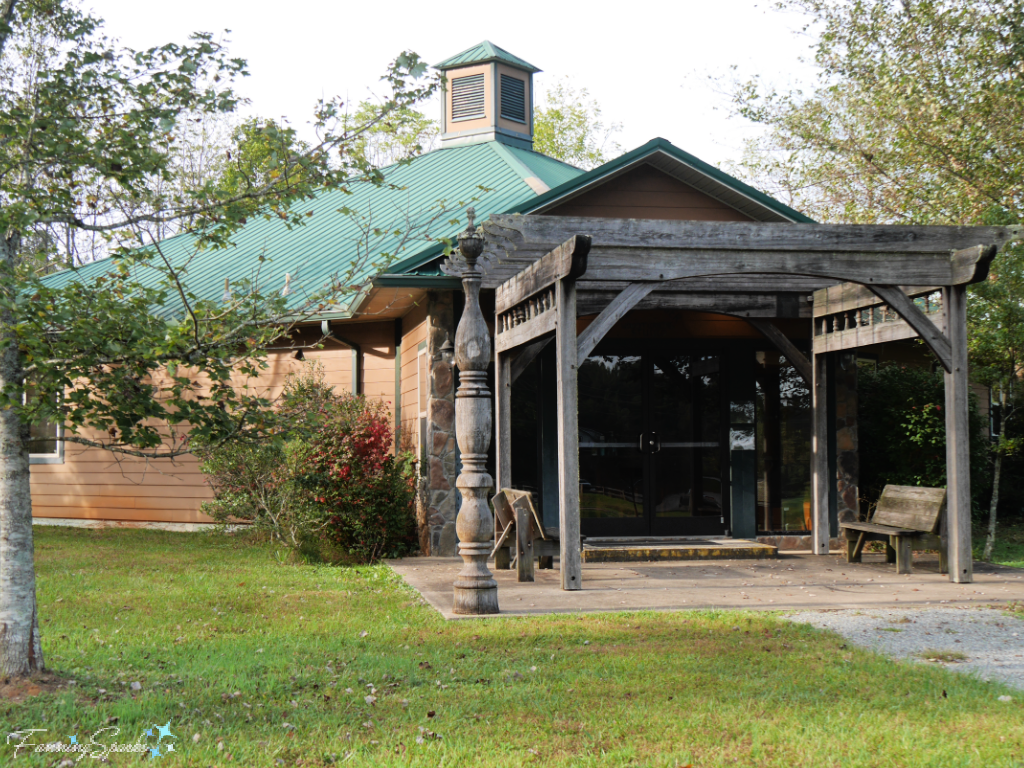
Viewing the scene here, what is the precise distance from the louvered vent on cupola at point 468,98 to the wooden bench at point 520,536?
9123 mm

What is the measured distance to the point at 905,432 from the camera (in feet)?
→ 40.2

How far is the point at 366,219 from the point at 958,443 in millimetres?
7592

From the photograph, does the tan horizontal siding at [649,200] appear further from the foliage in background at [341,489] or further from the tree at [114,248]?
the tree at [114,248]

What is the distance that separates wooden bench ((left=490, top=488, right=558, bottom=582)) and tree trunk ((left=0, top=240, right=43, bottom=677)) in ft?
14.7

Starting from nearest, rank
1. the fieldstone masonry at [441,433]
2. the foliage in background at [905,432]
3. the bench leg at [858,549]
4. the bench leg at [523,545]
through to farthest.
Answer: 1. the bench leg at [523,545]
2. the bench leg at [858,549]
3. the fieldstone masonry at [441,433]
4. the foliage in background at [905,432]

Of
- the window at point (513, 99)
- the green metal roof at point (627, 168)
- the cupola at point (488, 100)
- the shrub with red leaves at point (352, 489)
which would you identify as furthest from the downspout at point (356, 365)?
the window at point (513, 99)

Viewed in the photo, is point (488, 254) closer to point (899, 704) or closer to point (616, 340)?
point (616, 340)

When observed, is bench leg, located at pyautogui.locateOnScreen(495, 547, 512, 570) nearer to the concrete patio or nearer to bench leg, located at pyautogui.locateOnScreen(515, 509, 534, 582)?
the concrete patio

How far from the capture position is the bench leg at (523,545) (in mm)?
8383

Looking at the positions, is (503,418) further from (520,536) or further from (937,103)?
(937,103)

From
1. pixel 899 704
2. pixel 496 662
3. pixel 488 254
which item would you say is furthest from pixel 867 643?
pixel 488 254

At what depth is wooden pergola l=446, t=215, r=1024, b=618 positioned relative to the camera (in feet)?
24.3

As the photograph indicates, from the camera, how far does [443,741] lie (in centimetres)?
398

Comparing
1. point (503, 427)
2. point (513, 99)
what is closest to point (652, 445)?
point (503, 427)
